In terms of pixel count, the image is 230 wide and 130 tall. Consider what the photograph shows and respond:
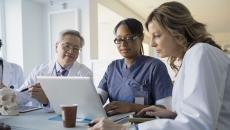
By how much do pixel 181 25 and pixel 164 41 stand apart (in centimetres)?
10

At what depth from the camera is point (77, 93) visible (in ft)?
3.96

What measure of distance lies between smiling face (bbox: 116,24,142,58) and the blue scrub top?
7 cm

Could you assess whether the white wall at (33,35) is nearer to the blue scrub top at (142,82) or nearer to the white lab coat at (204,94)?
the blue scrub top at (142,82)

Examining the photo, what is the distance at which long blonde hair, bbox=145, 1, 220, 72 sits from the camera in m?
1.01

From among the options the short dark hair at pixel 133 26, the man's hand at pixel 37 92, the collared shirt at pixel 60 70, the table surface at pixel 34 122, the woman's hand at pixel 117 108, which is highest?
the short dark hair at pixel 133 26

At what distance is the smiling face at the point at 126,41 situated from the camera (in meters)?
1.65

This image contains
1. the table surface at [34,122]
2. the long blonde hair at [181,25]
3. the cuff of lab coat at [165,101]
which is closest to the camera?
the long blonde hair at [181,25]

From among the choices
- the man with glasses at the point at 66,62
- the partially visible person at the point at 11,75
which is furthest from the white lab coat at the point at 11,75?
the man with glasses at the point at 66,62

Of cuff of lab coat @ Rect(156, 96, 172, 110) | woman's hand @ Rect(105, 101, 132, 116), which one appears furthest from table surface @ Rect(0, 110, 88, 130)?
cuff of lab coat @ Rect(156, 96, 172, 110)

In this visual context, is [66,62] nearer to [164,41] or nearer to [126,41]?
[126,41]

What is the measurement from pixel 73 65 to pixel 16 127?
93cm

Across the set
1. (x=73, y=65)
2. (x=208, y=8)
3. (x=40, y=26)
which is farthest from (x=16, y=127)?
(x=208, y=8)

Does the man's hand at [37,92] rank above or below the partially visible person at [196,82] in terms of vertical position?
below

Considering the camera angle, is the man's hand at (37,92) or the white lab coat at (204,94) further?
the man's hand at (37,92)
